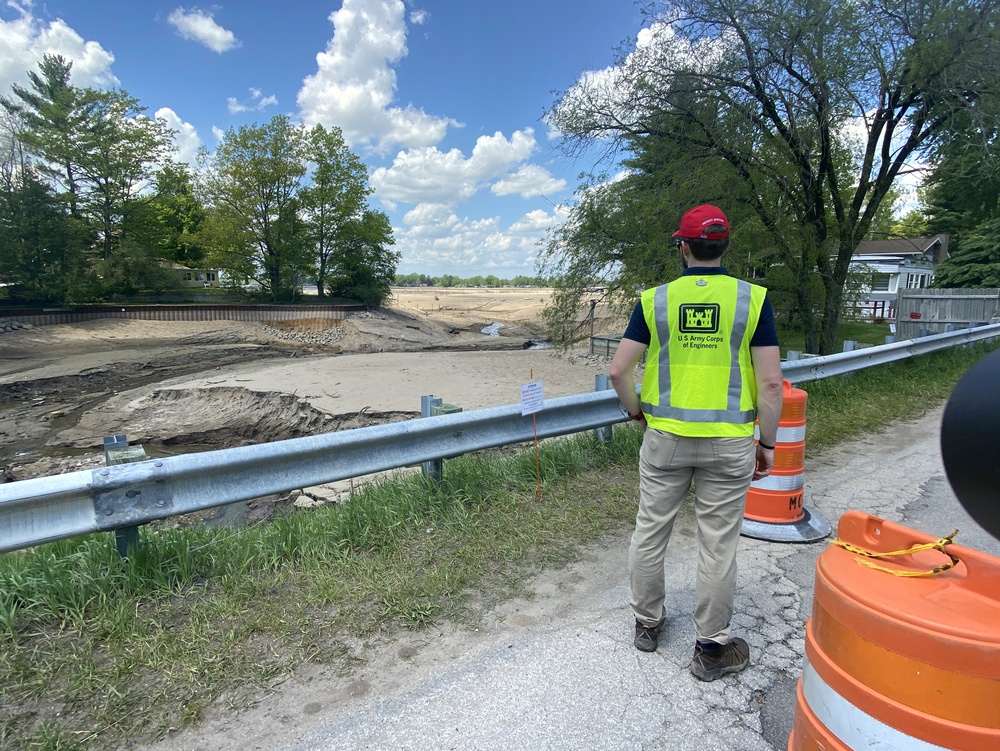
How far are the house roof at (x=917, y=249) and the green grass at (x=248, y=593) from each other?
44.9 meters

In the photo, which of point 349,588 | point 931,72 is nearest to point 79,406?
point 349,588

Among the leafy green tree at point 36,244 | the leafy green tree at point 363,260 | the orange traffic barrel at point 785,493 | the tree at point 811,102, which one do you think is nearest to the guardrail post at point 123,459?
the orange traffic barrel at point 785,493

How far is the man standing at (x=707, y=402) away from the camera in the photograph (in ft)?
8.61

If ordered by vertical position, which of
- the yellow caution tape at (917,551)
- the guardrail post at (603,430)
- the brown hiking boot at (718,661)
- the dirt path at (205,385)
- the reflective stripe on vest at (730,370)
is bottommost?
the dirt path at (205,385)

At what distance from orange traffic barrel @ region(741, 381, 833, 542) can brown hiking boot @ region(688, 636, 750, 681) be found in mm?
1528

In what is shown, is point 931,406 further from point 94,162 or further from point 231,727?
point 94,162

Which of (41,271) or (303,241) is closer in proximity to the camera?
(41,271)

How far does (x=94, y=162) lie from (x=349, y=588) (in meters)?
43.5

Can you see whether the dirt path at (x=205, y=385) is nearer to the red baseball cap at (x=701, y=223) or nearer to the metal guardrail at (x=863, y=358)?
the metal guardrail at (x=863, y=358)

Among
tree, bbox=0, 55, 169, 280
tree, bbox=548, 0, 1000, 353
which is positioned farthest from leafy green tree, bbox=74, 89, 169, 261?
tree, bbox=548, 0, 1000, 353

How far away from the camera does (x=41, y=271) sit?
3189 cm

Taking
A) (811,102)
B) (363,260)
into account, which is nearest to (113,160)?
(363,260)

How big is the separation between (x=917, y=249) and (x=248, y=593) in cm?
4827

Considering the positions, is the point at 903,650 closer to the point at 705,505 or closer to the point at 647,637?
the point at 705,505
